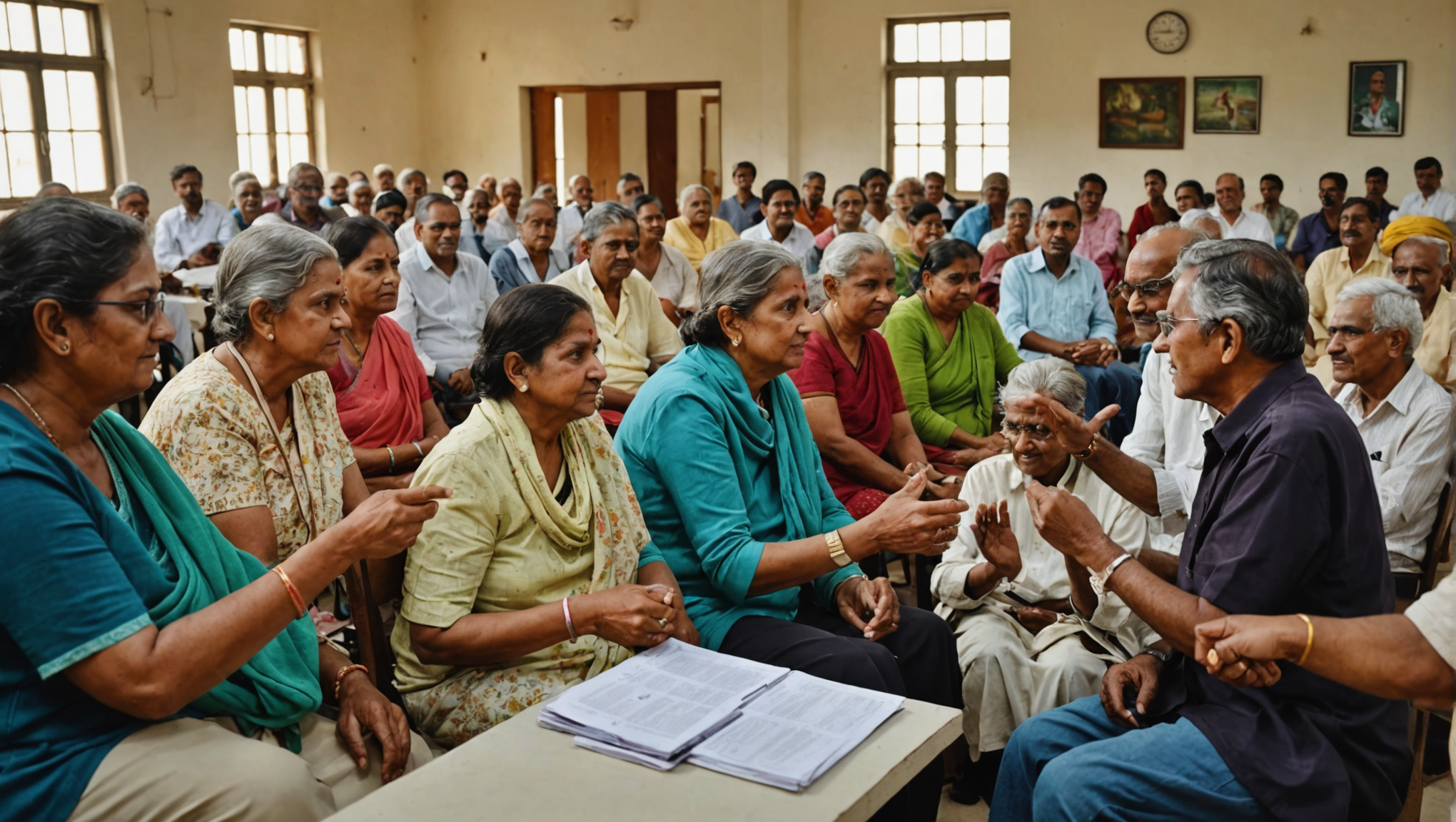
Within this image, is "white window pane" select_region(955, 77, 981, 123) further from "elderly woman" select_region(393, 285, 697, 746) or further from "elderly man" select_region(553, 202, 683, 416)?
"elderly woman" select_region(393, 285, 697, 746)

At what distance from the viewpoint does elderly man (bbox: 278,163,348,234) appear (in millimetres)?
8867

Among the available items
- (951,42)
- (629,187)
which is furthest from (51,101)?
(951,42)

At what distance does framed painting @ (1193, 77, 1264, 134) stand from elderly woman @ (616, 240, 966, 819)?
9.36 metres

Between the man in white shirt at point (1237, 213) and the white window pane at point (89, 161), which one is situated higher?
the white window pane at point (89, 161)

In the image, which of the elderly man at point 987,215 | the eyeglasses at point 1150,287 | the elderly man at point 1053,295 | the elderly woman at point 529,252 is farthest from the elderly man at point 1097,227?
the eyeglasses at point 1150,287

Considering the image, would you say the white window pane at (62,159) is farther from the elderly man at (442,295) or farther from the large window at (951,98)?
the large window at (951,98)

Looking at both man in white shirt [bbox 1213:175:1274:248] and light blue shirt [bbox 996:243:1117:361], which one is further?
man in white shirt [bbox 1213:175:1274:248]

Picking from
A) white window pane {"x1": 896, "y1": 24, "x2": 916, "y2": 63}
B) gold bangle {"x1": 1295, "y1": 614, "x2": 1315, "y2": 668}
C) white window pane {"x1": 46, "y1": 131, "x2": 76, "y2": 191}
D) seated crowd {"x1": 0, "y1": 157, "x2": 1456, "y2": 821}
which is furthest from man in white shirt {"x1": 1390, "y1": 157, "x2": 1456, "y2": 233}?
white window pane {"x1": 46, "y1": 131, "x2": 76, "y2": 191}

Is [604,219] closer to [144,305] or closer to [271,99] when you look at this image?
[144,305]

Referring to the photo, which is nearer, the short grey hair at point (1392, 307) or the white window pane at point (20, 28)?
the short grey hair at point (1392, 307)

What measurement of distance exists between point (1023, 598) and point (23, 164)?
32.9 feet

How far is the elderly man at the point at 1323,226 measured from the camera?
31.4 ft

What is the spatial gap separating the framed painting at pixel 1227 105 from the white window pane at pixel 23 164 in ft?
33.8

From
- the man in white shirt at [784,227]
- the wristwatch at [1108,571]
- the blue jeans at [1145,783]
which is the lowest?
the blue jeans at [1145,783]
